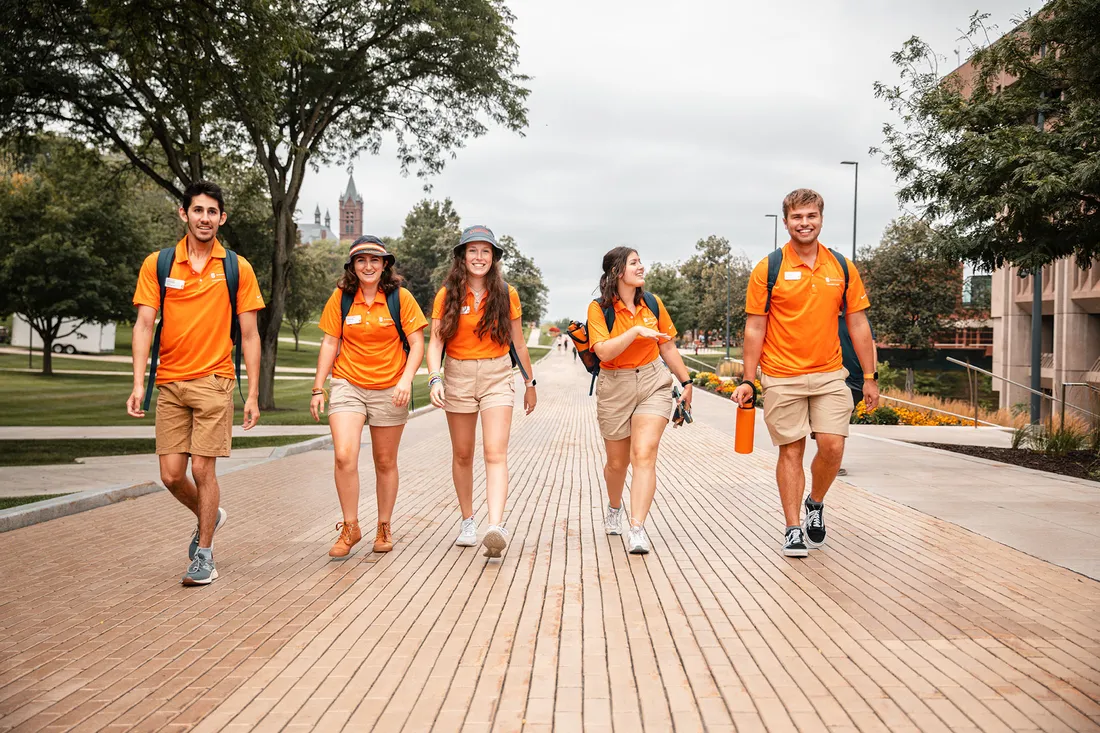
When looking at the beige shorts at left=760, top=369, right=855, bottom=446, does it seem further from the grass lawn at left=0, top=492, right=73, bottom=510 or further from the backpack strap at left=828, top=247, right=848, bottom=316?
the grass lawn at left=0, top=492, right=73, bottom=510

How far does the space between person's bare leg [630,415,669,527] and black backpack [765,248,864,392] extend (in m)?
1.05

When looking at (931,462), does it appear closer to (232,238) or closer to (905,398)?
(905,398)

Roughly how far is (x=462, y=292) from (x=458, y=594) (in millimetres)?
1953

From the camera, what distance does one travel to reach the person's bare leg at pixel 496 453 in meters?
6.10

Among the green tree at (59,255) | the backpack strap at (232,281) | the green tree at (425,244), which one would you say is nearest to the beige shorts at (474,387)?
the backpack strap at (232,281)

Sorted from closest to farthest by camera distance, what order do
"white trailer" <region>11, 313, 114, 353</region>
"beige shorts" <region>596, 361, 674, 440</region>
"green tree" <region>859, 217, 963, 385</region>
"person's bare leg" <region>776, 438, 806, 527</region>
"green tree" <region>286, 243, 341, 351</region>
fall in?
"person's bare leg" <region>776, 438, 806, 527</region> < "beige shorts" <region>596, 361, 674, 440</region> < "green tree" <region>859, 217, 963, 385</region> < "green tree" <region>286, 243, 341, 351</region> < "white trailer" <region>11, 313, 114, 353</region>

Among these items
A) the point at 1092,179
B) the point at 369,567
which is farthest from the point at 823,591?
the point at 1092,179

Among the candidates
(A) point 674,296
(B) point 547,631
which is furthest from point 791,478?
(A) point 674,296

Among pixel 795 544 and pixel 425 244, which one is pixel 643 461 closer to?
pixel 795 544

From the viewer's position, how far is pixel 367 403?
607cm

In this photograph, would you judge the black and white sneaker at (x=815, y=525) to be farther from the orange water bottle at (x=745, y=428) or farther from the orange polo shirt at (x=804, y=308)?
the orange polo shirt at (x=804, y=308)

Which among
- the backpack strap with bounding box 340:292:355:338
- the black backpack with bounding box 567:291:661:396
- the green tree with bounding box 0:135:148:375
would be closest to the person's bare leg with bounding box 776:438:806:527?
the black backpack with bounding box 567:291:661:396

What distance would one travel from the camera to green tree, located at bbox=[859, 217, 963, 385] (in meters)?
45.3

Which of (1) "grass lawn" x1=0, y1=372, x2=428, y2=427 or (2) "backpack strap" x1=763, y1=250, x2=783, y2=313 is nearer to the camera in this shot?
(2) "backpack strap" x1=763, y1=250, x2=783, y2=313
